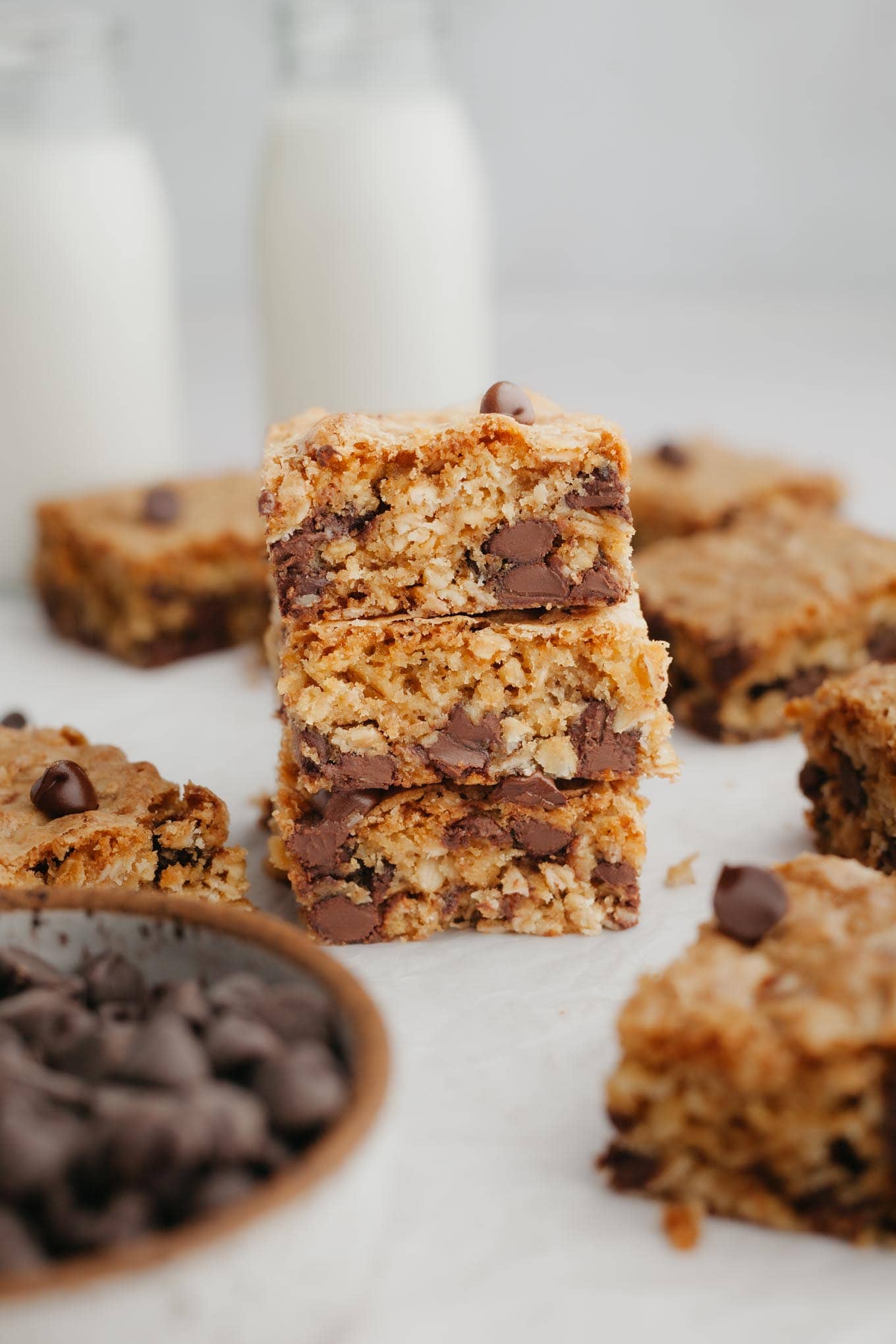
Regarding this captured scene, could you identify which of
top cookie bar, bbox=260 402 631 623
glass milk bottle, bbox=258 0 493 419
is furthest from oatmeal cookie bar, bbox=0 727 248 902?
glass milk bottle, bbox=258 0 493 419

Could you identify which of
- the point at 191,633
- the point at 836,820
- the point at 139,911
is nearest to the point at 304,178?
the point at 191,633

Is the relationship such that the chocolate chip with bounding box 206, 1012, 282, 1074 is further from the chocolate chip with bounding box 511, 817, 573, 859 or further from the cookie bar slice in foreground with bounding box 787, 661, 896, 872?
the cookie bar slice in foreground with bounding box 787, 661, 896, 872

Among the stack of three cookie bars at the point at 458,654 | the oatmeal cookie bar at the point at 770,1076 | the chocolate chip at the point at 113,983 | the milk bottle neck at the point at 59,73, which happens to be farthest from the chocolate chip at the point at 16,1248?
the milk bottle neck at the point at 59,73

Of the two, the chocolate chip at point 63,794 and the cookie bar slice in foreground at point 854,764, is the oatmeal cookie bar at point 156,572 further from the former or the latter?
the cookie bar slice in foreground at point 854,764

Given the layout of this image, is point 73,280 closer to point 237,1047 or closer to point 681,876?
point 681,876

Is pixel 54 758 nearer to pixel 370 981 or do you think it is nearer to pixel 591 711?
pixel 370 981

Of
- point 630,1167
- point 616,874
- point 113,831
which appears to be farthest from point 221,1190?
point 616,874
